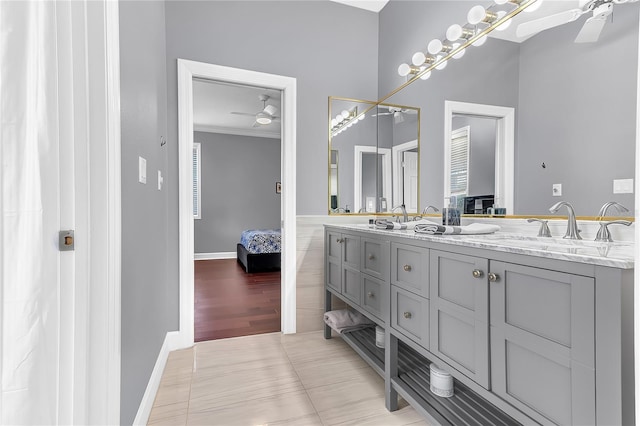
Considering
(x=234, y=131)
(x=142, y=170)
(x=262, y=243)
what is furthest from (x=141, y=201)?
(x=234, y=131)

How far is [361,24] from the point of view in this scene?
2.89 meters

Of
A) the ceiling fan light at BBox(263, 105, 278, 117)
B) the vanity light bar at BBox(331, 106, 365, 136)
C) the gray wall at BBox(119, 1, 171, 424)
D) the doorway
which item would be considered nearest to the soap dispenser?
the vanity light bar at BBox(331, 106, 365, 136)

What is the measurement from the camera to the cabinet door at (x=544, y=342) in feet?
2.56

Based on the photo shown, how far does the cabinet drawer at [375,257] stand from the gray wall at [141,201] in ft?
4.04

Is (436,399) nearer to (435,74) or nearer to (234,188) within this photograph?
(435,74)

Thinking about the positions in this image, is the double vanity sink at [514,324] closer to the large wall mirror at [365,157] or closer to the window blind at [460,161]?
the window blind at [460,161]

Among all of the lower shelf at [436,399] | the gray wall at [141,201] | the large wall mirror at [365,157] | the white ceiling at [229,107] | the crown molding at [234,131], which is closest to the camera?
the gray wall at [141,201]

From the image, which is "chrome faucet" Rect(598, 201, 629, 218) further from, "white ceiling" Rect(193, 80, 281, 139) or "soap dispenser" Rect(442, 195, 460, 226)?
"white ceiling" Rect(193, 80, 281, 139)

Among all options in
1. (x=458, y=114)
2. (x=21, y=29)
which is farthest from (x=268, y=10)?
(x=21, y=29)

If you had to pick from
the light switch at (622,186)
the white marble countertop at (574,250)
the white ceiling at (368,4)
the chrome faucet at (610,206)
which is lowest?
the white marble countertop at (574,250)

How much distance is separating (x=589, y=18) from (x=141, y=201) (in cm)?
212

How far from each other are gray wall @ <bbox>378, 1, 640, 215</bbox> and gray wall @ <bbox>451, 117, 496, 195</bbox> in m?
0.12

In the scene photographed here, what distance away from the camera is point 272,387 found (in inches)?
72.7

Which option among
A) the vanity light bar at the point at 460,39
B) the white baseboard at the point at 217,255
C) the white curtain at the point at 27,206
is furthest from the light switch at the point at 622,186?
the white baseboard at the point at 217,255
